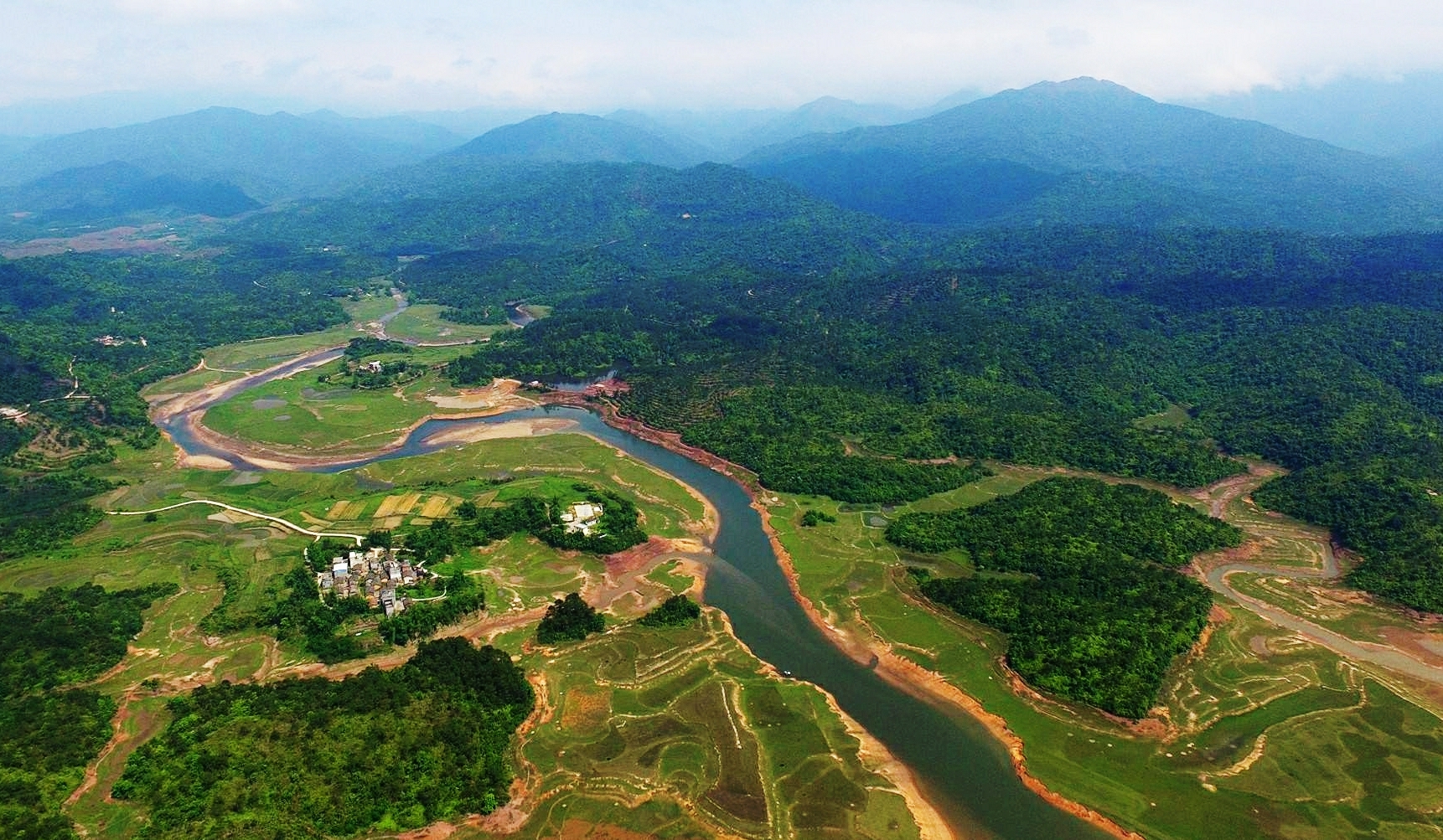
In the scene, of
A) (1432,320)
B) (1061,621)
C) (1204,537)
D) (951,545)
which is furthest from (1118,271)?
(1061,621)

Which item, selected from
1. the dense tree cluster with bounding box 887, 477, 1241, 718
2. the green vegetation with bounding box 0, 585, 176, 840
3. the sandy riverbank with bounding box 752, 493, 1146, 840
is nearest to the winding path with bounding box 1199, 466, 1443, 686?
the dense tree cluster with bounding box 887, 477, 1241, 718

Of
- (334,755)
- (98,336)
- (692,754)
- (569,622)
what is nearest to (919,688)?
(692,754)

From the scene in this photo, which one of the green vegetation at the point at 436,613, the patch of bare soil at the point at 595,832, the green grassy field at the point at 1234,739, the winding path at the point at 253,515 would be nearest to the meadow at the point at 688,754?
the patch of bare soil at the point at 595,832

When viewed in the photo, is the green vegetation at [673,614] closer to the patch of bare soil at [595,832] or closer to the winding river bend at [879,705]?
the winding river bend at [879,705]

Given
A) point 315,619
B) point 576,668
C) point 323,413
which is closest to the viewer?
point 576,668

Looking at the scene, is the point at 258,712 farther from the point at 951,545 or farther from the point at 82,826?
the point at 951,545

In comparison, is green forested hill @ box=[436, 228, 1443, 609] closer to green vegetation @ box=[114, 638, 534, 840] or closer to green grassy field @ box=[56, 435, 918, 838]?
green grassy field @ box=[56, 435, 918, 838]

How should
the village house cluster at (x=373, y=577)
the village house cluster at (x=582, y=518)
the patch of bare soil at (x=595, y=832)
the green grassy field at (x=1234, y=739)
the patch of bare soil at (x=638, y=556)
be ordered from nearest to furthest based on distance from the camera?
the patch of bare soil at (x=595, y=832) < the green grassy field at (x=1234, y=739) < the village house cluster at (x=373, y=577) < the patch of bare soil at (x=638, y=556) < the village house cluster at (x=582, y=518)

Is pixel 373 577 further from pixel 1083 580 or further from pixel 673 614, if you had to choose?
pixel 1083 580
